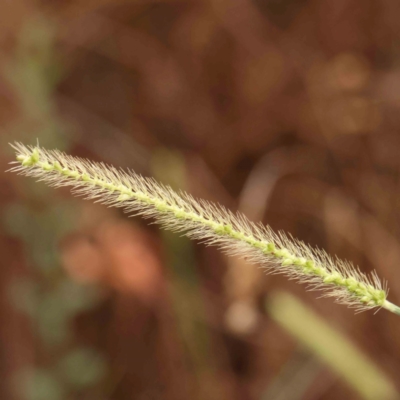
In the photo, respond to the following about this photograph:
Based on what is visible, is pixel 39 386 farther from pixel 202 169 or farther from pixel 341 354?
pixel 202 169

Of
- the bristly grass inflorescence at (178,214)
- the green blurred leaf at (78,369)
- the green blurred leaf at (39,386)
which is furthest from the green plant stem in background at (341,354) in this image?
the bristly grass inflorescence at (178,214)

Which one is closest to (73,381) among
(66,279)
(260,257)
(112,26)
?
(66,279)

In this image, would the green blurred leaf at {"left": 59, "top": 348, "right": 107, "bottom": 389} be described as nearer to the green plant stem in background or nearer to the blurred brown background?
the blurred brown background

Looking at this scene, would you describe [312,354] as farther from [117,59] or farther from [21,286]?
[117,59]

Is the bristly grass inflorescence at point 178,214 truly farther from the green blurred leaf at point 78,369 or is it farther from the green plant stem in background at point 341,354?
the green blurred leaf at point 78,369

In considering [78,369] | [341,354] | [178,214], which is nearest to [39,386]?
[78,369]

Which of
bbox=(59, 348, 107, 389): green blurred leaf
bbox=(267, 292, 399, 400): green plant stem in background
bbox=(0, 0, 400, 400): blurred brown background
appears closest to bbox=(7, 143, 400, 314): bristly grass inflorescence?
bbox=(267, 292, 399, 400): green plant stem in background

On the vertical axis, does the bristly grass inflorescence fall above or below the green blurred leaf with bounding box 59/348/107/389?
above

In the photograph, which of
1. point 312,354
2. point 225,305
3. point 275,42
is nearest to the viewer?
point 312,354
